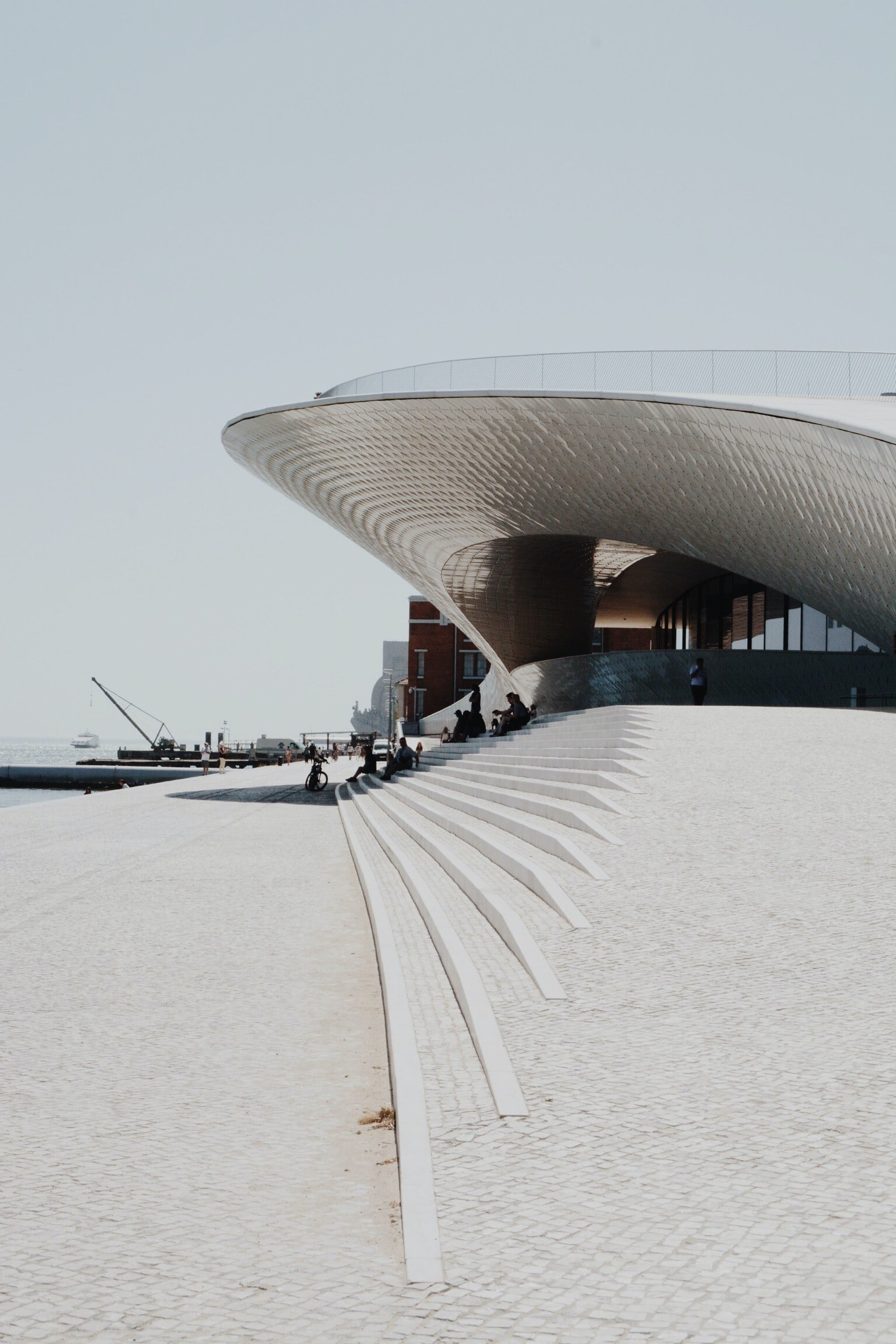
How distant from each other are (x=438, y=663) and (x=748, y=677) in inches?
2557

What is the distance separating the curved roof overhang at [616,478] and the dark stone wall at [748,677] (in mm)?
1550

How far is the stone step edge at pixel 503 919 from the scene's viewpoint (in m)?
6.68

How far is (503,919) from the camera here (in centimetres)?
803

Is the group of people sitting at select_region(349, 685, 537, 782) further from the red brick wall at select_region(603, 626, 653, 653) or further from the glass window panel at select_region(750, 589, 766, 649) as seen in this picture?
the red brick wall at select_region(603, 626, 653, 653)

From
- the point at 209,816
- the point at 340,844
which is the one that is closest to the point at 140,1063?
the point at 340,844

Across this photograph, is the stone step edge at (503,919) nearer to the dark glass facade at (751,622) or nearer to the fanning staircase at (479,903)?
the fanning staircase at (479,903)

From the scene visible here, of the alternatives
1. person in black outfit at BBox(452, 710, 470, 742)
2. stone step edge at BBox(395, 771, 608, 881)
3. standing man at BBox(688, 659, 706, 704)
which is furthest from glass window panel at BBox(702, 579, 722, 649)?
stone step edge at BBox(395, 771, 608, 881)

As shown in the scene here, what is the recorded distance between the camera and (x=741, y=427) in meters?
23.3

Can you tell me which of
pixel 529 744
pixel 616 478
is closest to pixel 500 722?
pixel 616 478

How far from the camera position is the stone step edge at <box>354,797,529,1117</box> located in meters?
5.05

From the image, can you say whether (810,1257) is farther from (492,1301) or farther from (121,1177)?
(121,1177)

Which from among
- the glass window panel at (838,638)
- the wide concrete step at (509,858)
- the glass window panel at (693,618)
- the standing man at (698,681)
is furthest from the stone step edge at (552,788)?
the glass window panel at (693,618)

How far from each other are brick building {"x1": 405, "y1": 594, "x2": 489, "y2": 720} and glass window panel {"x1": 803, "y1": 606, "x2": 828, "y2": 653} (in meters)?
58.4

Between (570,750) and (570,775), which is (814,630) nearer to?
(570,750)
